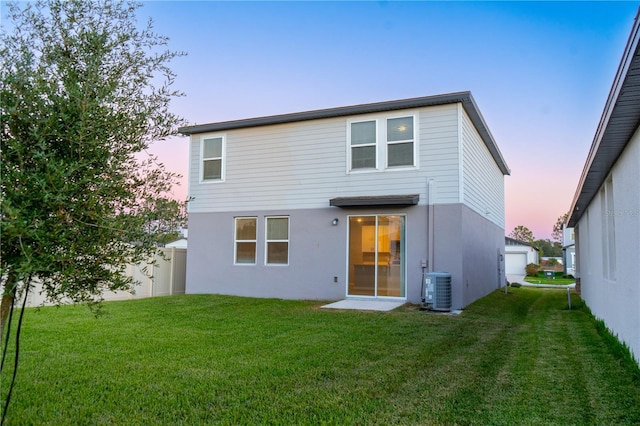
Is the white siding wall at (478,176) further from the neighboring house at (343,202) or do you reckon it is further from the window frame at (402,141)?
the window frame at (402,141)

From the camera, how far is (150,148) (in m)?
3.54

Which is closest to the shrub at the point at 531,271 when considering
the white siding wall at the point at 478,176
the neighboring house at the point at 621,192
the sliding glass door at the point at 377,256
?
the white siding wall at the point at 478,176

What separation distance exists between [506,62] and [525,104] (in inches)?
82.6

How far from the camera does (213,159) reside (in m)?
14.0

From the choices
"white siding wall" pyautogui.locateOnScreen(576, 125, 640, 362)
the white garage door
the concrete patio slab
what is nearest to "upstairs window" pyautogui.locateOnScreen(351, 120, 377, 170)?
the concrete patio slab

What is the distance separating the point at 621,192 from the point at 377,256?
6393mm

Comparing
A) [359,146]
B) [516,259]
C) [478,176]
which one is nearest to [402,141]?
[359,146]

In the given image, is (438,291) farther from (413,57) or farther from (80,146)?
(80,146)

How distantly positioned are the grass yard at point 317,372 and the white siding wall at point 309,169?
3.94m

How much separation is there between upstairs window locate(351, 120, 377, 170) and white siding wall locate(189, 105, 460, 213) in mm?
223

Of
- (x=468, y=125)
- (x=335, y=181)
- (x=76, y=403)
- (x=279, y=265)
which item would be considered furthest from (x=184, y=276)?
(x=76, y=403)

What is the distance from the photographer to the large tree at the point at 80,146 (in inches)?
105

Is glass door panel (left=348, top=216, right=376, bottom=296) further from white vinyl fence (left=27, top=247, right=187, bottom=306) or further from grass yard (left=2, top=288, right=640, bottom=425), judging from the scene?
white vinyl fence (left=27, top=247, right=187, bottom=306)

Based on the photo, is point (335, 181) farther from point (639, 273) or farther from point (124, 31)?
point (124, 31)
